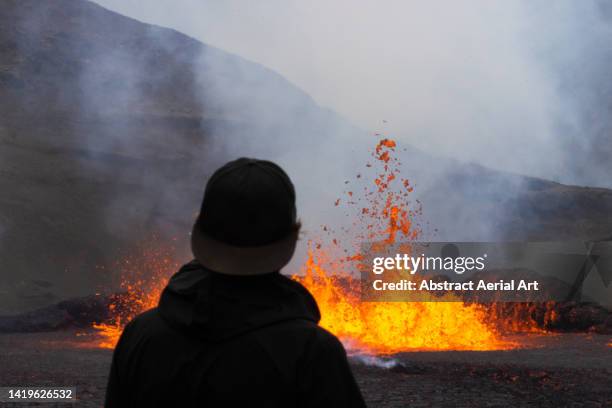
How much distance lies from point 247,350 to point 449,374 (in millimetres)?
7824

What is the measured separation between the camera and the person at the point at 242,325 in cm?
150

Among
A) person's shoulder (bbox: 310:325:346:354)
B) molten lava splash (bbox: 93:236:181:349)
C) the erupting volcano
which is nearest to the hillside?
molten lava splash (bbox: 93:236:181:349)

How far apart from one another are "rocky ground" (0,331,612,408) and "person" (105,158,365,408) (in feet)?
19.4

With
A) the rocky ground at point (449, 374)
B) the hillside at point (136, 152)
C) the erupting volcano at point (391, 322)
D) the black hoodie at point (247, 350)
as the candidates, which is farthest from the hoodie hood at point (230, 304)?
the hillside at point (136, 152)

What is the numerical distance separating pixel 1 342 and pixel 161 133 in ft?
92.7

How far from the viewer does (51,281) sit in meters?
22.4

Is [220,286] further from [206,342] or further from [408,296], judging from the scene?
[408,296]

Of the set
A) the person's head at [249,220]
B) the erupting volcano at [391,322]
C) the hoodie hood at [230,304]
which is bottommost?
the erupting volcano at [391,322]

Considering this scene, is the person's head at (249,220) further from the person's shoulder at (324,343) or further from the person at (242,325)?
the person's shoulder at (324,343)

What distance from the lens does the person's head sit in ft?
5.09

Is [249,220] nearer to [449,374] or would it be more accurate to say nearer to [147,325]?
[147,325]

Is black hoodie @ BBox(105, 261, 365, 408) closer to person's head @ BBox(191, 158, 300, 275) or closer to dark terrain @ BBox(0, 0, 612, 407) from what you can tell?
person's head @ BBox(191, 158, 300, 275)

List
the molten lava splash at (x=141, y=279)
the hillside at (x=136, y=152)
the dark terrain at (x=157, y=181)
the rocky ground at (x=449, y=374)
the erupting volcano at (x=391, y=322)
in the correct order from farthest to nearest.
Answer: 1. the hillside at (x=136, y=152)
2. the molten lava splash at (x=141, y=279)
3. the erupting volcano at (x=391, y=322)
4. the dark terrain at (x=157, y=181)
5. the rocky ground at (x=449, y=374)

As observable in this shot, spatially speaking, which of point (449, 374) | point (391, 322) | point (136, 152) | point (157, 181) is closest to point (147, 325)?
point (449, 374)
